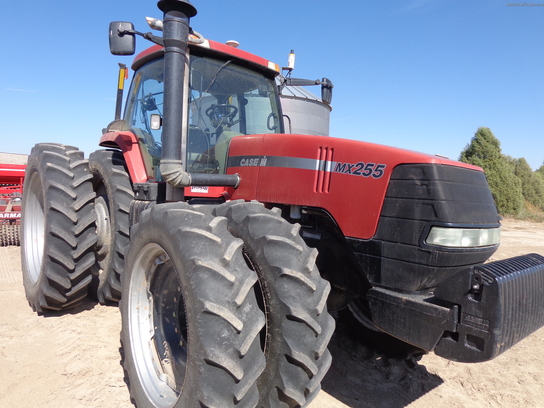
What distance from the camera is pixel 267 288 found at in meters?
1.97

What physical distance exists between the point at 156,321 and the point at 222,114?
5.38 ft

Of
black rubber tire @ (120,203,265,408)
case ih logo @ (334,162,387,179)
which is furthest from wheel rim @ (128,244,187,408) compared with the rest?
case ih logo @ (334,162,387,179)

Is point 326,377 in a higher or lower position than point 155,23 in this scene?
lower

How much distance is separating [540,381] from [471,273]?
1.93 metres

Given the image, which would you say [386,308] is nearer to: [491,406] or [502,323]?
[502,323]

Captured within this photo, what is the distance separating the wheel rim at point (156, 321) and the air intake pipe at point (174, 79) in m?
0.55

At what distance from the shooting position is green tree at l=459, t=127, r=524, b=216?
14.8m

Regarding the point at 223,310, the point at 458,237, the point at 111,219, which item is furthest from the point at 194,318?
the point at 111,219

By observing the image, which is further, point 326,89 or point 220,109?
point 326,89

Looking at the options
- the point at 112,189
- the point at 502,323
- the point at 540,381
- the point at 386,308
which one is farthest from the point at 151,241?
the point at 540,381

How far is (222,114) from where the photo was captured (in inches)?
125

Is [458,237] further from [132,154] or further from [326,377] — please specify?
[132,154]

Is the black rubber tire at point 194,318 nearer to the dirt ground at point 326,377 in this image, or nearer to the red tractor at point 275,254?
the red tractor at point 275,254

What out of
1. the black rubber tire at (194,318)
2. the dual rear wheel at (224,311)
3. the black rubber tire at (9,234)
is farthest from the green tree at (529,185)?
the black rubber tire at (194,318)
